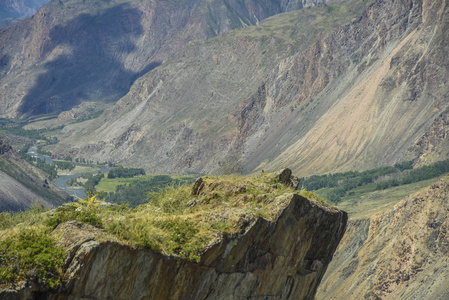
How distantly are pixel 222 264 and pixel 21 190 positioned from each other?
5809 inches

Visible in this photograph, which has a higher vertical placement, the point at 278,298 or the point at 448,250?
the point at 278,298

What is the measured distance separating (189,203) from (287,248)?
3619 mm

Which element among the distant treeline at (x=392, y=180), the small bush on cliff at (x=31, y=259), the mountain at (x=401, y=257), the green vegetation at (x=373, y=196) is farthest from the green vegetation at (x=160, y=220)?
the distant treeline at (x=392, y=180)

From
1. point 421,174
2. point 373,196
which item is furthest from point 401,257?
point 421,174

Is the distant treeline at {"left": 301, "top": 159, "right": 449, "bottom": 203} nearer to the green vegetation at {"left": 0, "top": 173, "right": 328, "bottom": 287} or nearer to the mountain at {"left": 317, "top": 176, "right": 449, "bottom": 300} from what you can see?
the mountain at {"left": 317, "top": 176, "right": 449, "bottom": 300}

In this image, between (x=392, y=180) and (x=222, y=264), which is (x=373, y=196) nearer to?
(x=392, y=180)

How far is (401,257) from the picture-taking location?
91375 millimetres

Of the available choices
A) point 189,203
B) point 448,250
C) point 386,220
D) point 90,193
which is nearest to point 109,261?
point 90,193

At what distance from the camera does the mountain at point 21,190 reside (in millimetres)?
146250

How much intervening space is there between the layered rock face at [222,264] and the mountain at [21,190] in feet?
399

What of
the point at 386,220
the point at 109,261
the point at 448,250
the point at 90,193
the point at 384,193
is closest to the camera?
the point at 109,261

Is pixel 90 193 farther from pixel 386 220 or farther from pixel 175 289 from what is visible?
pixel 386 220

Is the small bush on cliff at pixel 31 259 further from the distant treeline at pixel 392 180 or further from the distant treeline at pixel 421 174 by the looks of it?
the distant treeline at pixel 421 174

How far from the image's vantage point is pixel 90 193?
67.4ft
